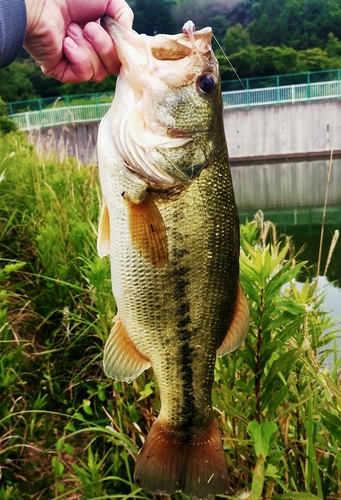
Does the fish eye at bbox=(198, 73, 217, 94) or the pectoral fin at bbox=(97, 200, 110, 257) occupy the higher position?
the fish eye at bbox=(198, 73, 217, 94)

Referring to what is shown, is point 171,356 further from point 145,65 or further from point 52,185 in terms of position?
point 52,185

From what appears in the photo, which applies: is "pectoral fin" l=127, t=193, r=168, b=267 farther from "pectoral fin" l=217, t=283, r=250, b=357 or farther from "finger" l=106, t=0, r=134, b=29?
"finger" l=106, t=0, r=134, b=29

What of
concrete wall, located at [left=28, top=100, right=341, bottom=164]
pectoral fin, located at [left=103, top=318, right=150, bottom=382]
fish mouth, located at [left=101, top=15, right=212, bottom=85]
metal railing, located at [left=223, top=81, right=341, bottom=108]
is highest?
metal railing, located at [left=223, top=81, right=341, bottom=108]

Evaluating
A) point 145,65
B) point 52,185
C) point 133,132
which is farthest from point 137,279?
point 52,185

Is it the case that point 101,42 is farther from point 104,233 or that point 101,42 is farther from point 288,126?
point 288,126

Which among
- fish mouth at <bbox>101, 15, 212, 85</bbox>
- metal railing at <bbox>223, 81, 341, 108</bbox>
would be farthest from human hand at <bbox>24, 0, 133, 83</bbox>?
metal railing at <bbox>223, 81, 341, 108</bbox>

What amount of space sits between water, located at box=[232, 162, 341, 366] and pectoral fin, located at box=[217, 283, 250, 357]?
2.89 metres

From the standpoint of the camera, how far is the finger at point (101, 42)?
1.77 meters

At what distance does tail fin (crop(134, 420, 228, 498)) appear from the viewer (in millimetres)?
1575

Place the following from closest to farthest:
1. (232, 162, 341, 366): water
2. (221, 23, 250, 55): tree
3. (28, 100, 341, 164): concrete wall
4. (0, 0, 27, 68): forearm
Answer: (0, 0, 27, 68): forearm < (232, 162, 341, 366): water < (28, 100, 341, 164): concrete wall < (221, 23, 250, 55): tree

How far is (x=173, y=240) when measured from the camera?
1617 millimetres

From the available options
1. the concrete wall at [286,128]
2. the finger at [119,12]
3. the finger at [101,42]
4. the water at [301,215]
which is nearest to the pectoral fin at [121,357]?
the finger at [101,42]

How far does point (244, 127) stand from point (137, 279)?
26.3 metres

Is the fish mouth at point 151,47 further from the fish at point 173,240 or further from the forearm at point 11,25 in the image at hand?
the forearm at point 11,25
